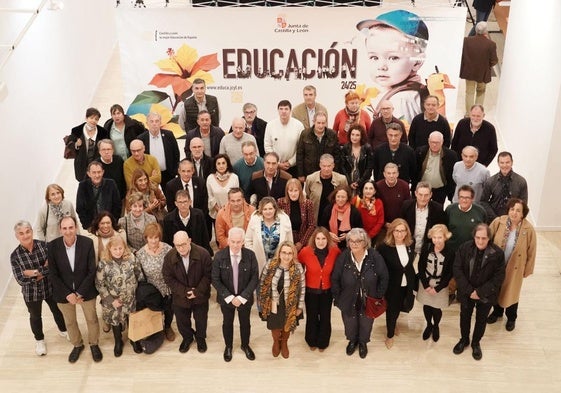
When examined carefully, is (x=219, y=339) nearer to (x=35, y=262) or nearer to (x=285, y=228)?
(x=285, y=228)

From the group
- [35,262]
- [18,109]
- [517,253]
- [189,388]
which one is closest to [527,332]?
[517,253]

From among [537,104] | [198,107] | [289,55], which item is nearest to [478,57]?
[537,104]

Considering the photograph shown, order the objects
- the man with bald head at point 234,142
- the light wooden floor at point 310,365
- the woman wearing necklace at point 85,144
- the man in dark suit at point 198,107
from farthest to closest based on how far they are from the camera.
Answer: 1. the man in dark suit at point 198,107
2. the woman wearing necklace at point 85,144
3. the man with bald head at point 234,142
4. the light wooden floor at point 310,365

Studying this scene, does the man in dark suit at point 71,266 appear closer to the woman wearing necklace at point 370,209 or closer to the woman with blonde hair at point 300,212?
the woman with blonde hair at point 300,212

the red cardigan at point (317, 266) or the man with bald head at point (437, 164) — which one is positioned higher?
the man with bald head at point (437, 164)

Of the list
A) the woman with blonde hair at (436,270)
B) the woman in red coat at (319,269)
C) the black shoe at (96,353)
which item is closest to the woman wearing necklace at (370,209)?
the woman with blonde hair at (436,270)

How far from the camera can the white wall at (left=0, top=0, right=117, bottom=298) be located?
27.3ft

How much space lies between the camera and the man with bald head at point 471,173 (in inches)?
298

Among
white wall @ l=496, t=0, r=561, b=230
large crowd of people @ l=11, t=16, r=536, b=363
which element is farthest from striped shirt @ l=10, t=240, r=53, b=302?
white wall @ l=496, t=0, r=561, b=230

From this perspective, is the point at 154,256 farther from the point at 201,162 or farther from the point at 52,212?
the point at 201,162

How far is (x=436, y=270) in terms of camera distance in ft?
22.5

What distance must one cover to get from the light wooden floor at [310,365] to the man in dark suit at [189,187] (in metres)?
1.14

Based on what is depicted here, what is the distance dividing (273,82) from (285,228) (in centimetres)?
392

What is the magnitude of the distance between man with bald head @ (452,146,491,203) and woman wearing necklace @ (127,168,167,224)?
2.90 metres
